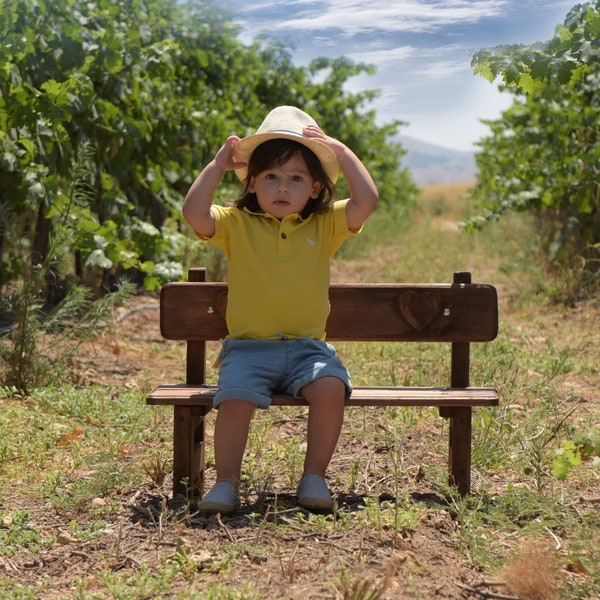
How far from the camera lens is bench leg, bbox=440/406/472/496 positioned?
363 centimetres

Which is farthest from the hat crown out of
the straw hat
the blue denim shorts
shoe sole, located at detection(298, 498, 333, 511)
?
shoe sole, located at detection(298, 498, 333, 511)

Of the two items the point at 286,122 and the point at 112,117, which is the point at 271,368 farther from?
the point at 112,117

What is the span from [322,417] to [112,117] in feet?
14.0

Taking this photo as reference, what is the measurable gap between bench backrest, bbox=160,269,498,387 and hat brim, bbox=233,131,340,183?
0.44 meters

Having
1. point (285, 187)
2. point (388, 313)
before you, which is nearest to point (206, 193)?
point (285, 187)

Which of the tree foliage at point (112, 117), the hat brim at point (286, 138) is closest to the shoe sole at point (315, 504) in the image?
the hat brim at point (286, 138)

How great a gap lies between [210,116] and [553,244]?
3.40 meters

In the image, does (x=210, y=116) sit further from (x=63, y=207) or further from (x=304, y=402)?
(x=304, y=402)

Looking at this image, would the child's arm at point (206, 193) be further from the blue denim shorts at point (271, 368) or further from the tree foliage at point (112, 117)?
the tree foliage at point (112, 117)

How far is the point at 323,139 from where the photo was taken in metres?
3.57

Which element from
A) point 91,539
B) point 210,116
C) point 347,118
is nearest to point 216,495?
point 91,539

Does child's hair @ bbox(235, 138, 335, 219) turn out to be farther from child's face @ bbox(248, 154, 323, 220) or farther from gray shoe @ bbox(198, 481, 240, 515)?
gray shoe @ bbox(198, 481, 240, 515)

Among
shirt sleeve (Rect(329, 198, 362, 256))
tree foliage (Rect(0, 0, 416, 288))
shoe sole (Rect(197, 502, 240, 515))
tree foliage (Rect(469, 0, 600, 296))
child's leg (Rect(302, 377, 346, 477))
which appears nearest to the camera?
shoe sole (Rect(197, 502, 240, 515))

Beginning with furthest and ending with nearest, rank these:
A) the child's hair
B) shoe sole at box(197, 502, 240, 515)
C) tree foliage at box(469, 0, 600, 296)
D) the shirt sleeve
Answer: tree foliage at box(469, 0, 600, 296) < the shirt sleeve < the child's hair < shoe sole at box(197, 502, 240, 515)
